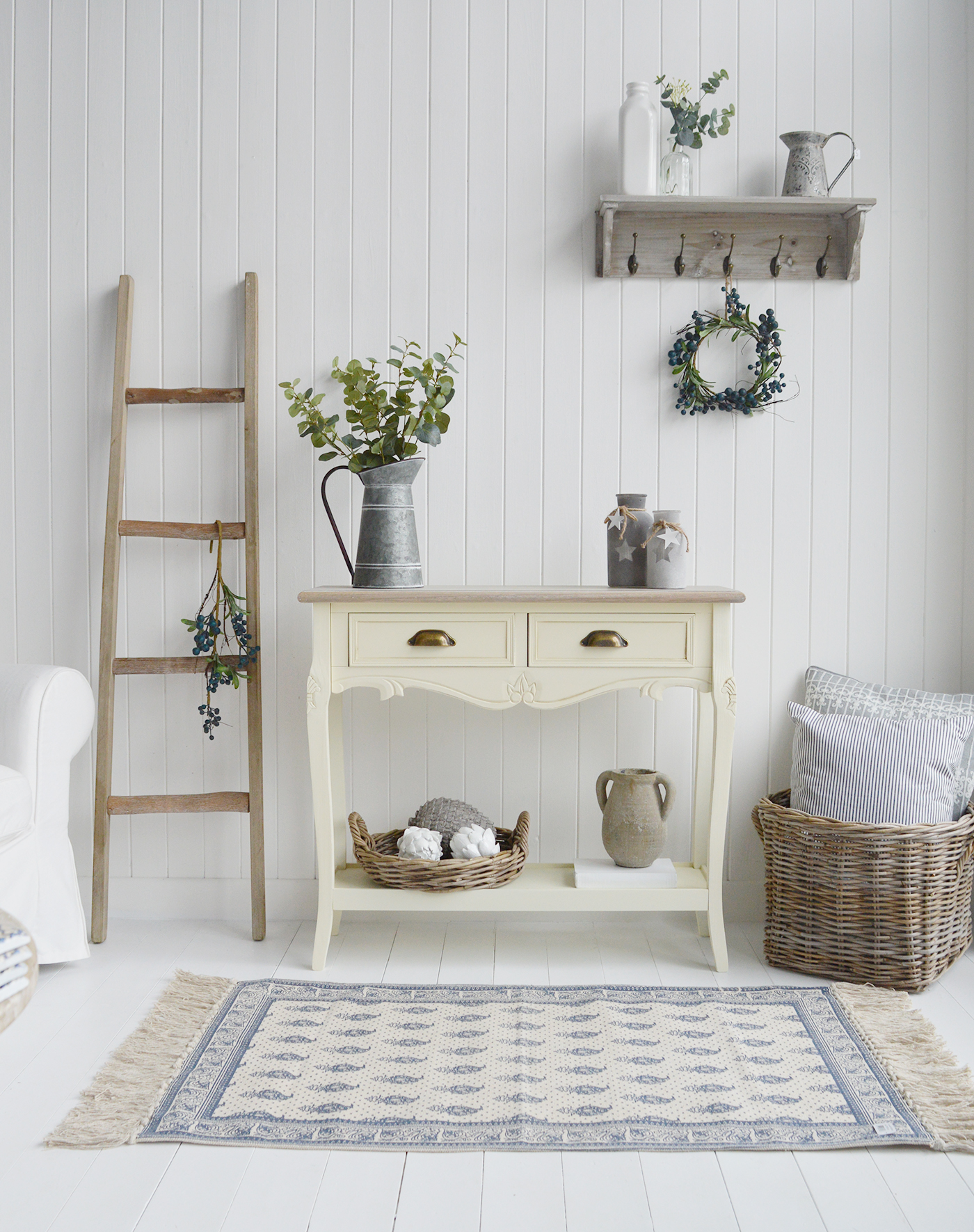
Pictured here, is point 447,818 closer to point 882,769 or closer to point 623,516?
point 623,516

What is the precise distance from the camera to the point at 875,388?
8.83ft

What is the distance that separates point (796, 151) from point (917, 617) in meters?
1.24

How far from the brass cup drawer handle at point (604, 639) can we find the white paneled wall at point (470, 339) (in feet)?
1.39

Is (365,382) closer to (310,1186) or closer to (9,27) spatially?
(9,27)

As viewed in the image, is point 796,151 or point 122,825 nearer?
point 796,151

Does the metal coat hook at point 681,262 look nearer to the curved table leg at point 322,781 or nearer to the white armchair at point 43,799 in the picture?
the curved table leg at point 322,781

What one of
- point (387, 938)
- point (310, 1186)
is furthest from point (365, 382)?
point (310, 1186)

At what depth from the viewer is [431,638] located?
7.50 feet

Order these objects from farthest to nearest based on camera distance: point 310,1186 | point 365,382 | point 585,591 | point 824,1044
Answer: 1. point 365,382
2. point 585,591
3. point 824,1044
4. point 310,1186

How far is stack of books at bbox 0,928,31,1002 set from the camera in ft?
3.59

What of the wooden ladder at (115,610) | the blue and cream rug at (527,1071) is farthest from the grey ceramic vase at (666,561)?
the wooden ladder at (115,610)

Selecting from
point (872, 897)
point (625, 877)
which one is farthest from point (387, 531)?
point (872, 897)

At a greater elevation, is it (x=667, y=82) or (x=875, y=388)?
(x=667, y=82)

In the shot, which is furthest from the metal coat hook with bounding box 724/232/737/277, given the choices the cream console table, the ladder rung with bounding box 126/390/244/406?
the ladder rung with bounding box 126/390/244/406
